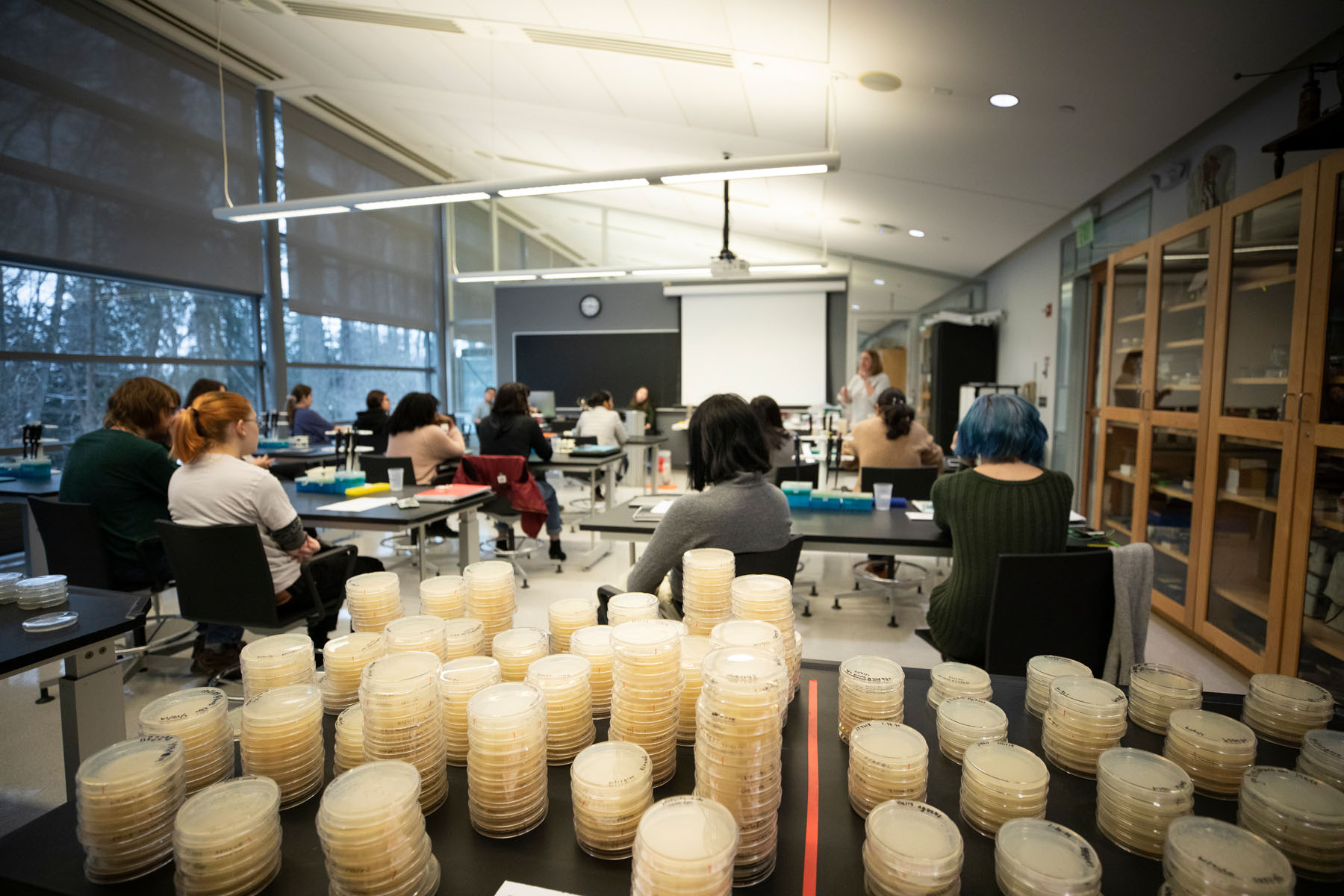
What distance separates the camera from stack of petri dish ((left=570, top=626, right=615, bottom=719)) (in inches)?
45.1

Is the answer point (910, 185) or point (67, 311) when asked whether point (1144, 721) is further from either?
point (67, 311)

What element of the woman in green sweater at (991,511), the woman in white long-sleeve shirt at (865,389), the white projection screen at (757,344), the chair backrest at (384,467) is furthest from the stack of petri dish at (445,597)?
the white projection screen at (757,344)

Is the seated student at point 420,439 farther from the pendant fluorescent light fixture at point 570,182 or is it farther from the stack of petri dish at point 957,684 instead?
the stack of petri dish at point 957,684

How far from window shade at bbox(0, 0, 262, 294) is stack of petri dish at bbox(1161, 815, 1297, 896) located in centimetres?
706

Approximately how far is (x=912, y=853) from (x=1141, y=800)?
1.14 feet

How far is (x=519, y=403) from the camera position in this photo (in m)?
5.24

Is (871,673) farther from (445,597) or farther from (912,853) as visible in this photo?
(445,597)

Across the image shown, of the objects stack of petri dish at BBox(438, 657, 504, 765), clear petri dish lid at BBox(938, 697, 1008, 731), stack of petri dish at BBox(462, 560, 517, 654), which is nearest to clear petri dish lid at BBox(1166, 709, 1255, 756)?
clear petri dish lid at BBox(938, 697, 1008, 731)

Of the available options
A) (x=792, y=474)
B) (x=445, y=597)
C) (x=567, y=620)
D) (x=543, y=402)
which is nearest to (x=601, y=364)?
(x=543, y=402)

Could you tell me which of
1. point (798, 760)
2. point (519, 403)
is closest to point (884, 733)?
point (798, 760)

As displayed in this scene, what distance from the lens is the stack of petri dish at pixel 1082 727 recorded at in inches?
38.7

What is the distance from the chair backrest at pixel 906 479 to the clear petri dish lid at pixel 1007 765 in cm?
301

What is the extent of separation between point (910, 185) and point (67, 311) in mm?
7164

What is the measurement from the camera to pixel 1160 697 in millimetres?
1104
